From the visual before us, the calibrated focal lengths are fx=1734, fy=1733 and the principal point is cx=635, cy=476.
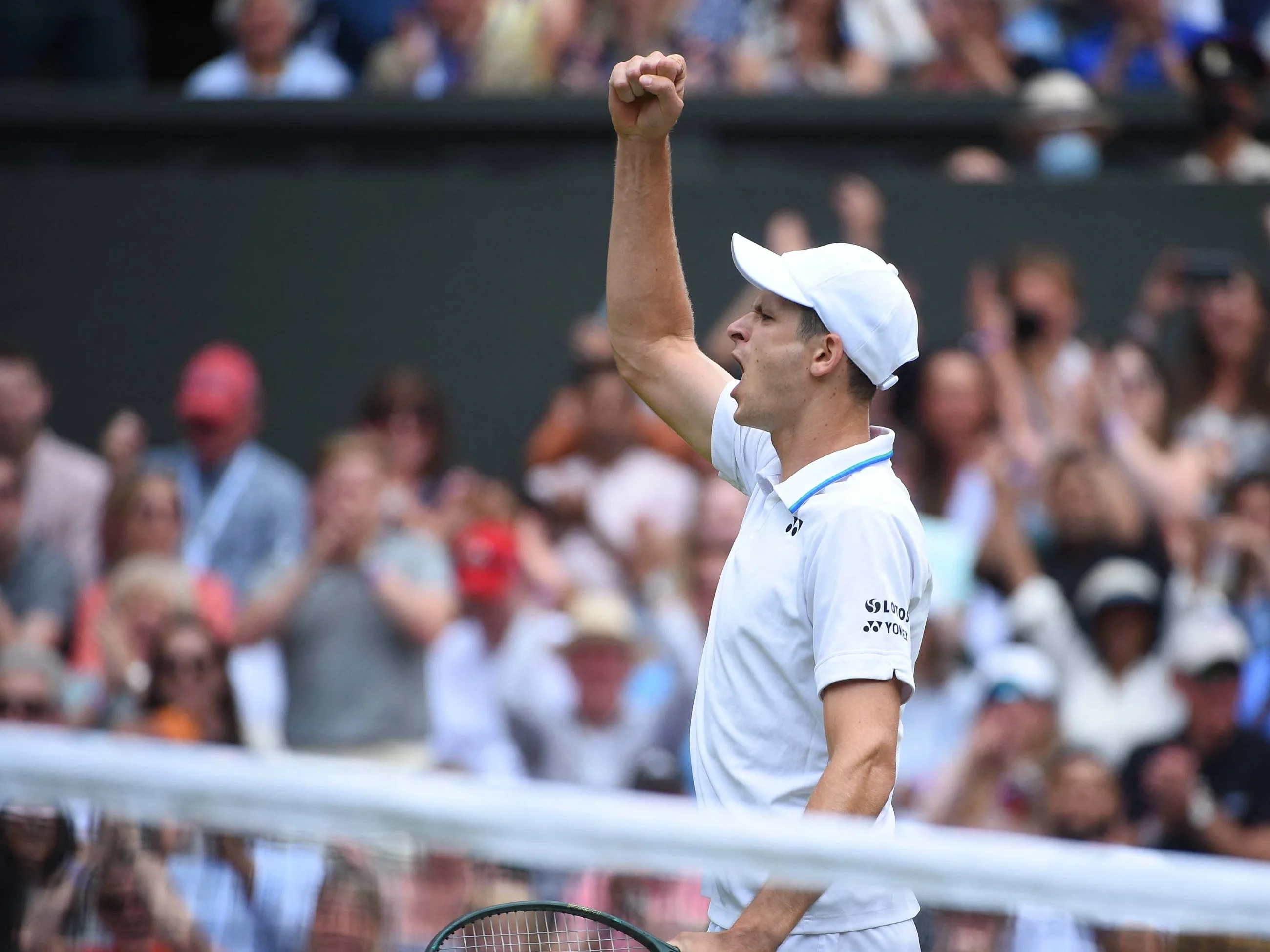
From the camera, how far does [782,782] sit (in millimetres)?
2730

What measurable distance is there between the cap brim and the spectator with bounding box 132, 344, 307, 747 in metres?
3.80

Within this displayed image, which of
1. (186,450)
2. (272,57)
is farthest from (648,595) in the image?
(272,57)

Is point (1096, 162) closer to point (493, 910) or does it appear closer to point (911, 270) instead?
point (911, 270)

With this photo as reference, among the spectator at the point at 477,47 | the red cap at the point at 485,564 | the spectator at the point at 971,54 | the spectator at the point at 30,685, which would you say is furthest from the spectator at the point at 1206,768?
the spectator at the point at 477,47

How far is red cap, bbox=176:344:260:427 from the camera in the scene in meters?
6.89

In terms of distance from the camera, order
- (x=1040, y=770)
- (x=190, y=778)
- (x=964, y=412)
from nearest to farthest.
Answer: (x=190, y=778) → (x=1040, y=770) → (x=964, y=412)

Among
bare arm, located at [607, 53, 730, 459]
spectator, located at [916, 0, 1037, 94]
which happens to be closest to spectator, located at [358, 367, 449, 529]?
spectator, located at [916, 0, 1037, 94]

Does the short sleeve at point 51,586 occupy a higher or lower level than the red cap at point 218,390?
lower

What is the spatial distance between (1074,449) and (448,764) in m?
2.53

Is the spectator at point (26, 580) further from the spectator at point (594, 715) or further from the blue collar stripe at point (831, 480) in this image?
the blue collar stripe at point (831, 480)

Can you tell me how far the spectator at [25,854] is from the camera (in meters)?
3.07

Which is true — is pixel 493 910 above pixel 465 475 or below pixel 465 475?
below

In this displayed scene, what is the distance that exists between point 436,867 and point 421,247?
202 inches

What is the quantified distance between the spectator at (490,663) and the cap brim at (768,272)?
3322mm
